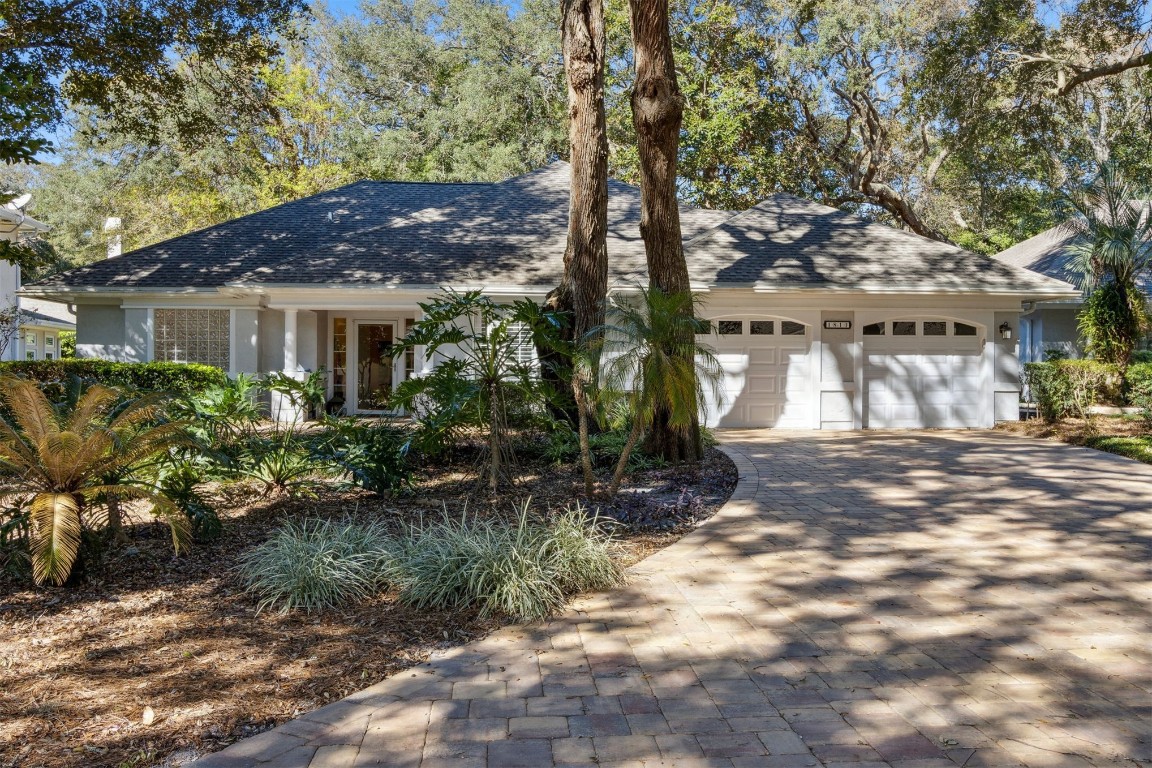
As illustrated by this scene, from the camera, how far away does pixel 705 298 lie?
1434 centimetres

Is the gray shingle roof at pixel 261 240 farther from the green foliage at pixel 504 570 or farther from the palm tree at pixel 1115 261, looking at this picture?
the palm tree at pixel 1115 261

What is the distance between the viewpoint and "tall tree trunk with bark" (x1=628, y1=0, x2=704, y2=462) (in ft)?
30.2

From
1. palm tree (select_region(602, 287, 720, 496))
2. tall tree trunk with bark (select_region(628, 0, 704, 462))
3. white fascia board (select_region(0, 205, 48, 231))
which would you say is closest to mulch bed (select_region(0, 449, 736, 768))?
palm tree (select_region(602, 287, 720, 496))

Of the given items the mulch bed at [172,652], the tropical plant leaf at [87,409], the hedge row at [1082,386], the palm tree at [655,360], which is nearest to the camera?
the mulch bed at [172,652]

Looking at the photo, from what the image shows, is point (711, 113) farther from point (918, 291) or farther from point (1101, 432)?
point (1101, 432)

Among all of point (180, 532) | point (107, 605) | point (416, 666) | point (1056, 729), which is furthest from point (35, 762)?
point (1056, 729)

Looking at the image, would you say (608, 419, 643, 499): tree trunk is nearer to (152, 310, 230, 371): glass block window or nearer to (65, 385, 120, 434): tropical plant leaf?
(65, 385, 120, 434): tropical plant leaf

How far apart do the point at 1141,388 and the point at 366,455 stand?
44.8ft

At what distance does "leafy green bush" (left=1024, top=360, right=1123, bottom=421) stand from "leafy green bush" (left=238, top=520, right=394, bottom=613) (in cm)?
1314

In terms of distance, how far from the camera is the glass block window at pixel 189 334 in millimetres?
16172

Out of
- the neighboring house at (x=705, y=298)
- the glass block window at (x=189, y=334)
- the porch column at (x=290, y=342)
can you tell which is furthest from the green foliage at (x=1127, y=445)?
the glass block window at (x=189, y=334)

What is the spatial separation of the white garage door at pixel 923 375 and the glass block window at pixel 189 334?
40.5 feet

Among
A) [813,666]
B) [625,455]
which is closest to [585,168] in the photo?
[625,455]

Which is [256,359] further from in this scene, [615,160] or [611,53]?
[611,53]
